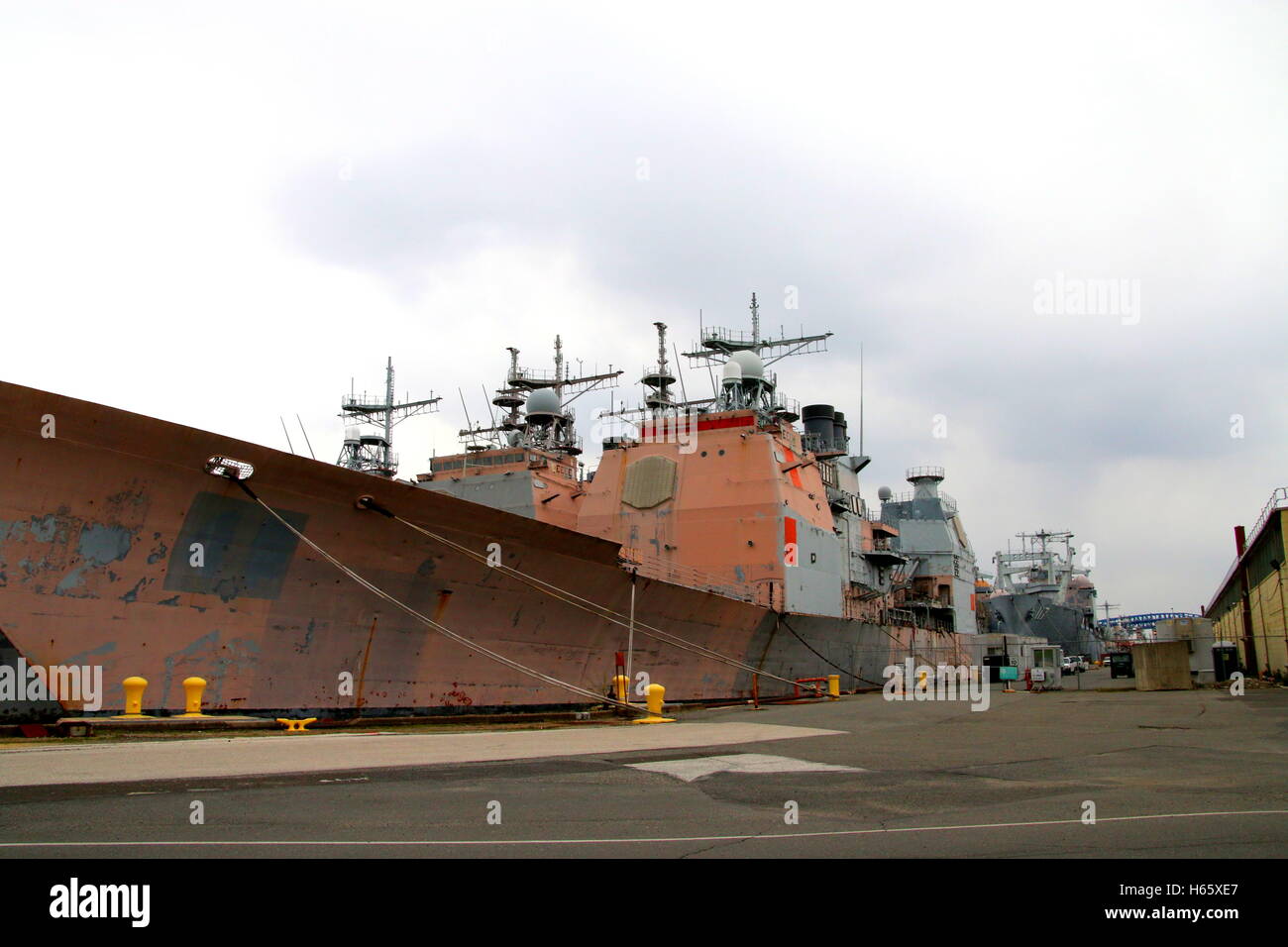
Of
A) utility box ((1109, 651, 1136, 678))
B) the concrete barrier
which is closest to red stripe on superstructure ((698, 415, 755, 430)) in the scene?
the concrete barrier

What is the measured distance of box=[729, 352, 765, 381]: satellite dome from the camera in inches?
1105

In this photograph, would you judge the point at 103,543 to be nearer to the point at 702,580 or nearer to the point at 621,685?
the point at 621,685

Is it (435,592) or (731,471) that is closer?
(435,592)

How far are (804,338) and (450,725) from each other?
74.4 feet

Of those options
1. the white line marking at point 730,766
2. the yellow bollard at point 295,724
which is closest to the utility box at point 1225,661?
the white line marking at point 730,766

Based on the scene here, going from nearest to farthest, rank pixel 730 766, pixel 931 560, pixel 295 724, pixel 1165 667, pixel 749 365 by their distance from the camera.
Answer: pixel 730 766, pixel 295 724, pixel 1165 667, pixel 749 365, pixel 931 560

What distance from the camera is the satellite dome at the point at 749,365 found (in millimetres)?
28062

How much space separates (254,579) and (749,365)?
735 inches

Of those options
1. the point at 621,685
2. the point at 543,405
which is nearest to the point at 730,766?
the point at 621,685

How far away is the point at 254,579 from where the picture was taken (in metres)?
12.3
